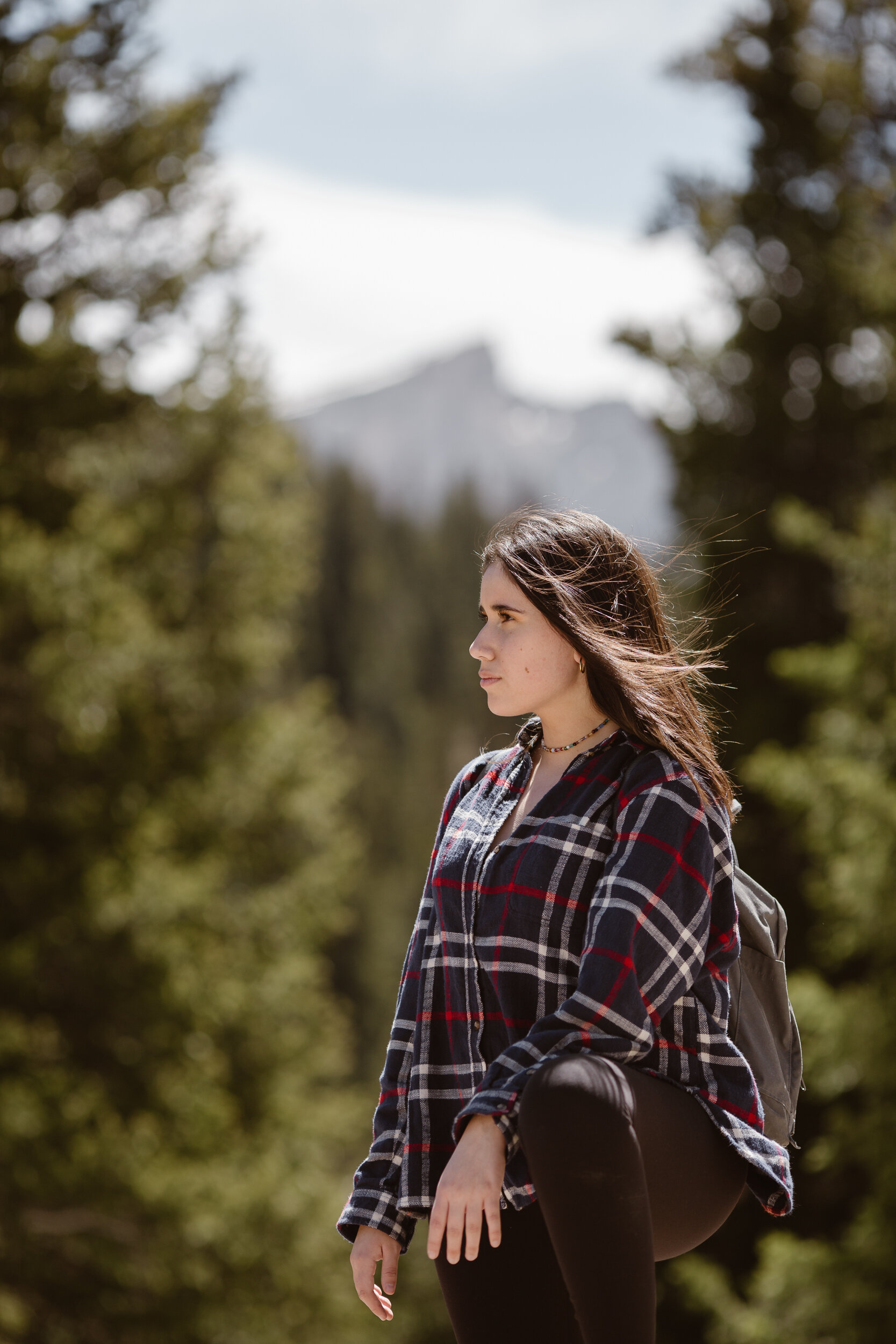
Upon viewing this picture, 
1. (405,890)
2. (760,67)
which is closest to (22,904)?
(760,67)

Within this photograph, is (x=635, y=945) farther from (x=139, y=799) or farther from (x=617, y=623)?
(x=139, y=799)

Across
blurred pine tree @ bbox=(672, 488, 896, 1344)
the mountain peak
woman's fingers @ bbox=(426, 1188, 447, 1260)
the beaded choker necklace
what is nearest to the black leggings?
woman's fingers @ bbox=(426, 1188, 447, 1260)

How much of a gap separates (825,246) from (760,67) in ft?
4.39

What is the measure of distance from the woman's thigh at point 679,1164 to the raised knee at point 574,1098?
0.10 ft

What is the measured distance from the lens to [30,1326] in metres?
7.88

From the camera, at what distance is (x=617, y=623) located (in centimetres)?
177

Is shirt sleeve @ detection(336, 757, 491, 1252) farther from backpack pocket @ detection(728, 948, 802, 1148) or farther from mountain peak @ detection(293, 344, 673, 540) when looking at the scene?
mountain peak @ detection(293, 344, 673, 540)

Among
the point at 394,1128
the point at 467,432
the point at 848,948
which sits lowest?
the point at 848,948

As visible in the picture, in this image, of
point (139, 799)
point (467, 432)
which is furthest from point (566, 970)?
point (467, 432)

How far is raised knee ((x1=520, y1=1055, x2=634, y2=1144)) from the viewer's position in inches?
53.1

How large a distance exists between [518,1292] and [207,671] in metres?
7.69

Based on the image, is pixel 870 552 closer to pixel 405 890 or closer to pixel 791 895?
pixel 791 895

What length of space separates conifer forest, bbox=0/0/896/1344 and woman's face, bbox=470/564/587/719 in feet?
15.3

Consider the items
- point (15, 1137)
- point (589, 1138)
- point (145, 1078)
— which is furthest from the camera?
point (145, 1078)
